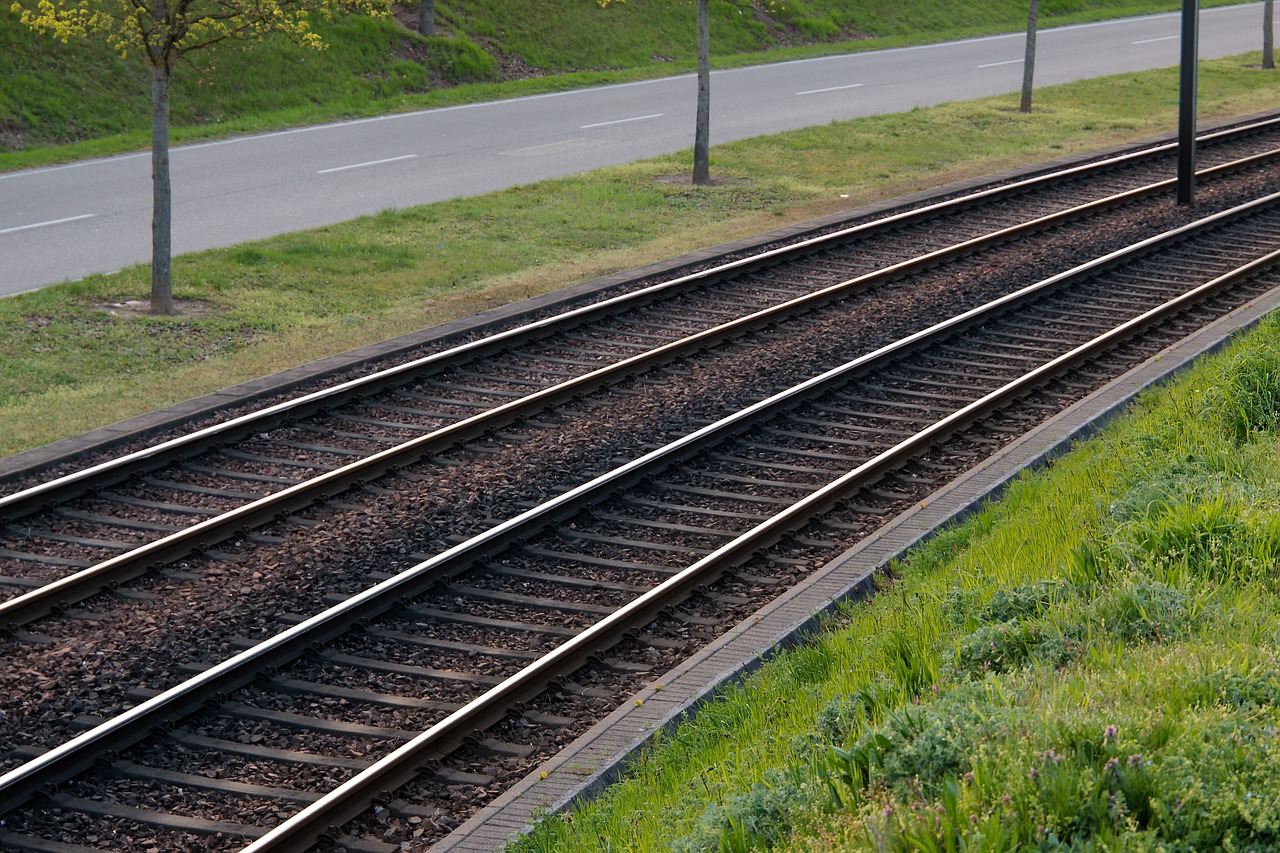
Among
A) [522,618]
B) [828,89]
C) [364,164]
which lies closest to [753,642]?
[522,618]

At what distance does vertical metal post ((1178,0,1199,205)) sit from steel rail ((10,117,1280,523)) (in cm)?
286

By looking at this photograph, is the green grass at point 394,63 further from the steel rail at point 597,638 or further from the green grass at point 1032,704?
the green grass at point 1032,704

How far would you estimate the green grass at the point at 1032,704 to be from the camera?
448cm

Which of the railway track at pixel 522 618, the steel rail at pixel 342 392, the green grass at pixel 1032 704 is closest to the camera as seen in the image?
the green grass at pixel 1032 704

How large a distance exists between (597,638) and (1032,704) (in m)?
2.88

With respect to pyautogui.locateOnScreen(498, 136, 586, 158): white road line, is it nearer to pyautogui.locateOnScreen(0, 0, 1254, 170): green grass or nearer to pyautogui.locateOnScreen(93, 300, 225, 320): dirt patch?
pyautogui.locateOnScreen(0, 0, 1254, 170): green grass

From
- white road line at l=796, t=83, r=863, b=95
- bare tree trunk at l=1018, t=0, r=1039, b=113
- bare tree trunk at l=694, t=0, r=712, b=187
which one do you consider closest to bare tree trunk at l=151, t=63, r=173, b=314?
bare tree trunk at l=694, t=0, r=712, b=187

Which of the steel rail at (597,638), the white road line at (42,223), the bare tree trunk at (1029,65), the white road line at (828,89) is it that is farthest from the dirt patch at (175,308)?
the white road line at (828,89)

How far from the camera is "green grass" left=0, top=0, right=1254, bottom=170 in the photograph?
2588cm

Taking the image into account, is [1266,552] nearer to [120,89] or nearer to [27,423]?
[27,423]

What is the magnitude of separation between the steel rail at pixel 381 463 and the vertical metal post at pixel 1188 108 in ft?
14.4

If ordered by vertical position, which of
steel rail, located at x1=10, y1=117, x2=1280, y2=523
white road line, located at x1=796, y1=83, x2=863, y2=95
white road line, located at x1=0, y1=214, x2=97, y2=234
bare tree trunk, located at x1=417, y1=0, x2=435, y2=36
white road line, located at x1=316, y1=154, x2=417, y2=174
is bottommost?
steel rail, located at x1=10, y1=117, x2=1280, y2=523

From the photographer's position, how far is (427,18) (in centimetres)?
3312

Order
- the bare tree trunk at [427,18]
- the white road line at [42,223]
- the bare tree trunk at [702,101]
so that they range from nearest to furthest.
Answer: the white road line at [42,223], the bare tree trunk at [702,101], the bare tree trunk at [427,18]
